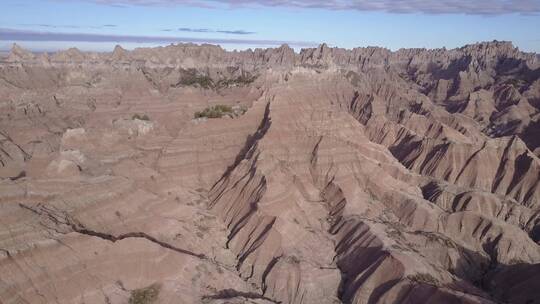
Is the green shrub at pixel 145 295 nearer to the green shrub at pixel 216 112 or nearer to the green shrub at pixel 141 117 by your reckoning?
the green shrub at pixel 216 112

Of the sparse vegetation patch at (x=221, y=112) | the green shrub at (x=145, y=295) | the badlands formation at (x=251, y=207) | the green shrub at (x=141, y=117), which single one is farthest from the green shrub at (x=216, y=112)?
the green shrub at (x=145, y=295)

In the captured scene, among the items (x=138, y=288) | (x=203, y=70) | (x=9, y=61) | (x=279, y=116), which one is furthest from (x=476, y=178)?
(x=9, y=61)

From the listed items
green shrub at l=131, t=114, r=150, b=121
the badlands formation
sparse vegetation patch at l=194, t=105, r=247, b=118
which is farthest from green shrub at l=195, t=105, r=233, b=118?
green shrub at l=131, t=114, r=150, b=121

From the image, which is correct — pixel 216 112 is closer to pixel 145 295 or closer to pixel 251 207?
pixel 251 207

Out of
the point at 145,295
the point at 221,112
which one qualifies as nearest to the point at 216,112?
the point at 221,112

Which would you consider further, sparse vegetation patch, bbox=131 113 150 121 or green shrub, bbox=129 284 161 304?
sparse vegetation patch, bbox=131 113 150 121

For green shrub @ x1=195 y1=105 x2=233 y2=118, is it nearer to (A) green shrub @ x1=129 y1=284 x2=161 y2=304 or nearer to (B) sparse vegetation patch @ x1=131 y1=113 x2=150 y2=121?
(B) sparse vegetation patch @ x1=131 y1=113 x2=150 y2=121
